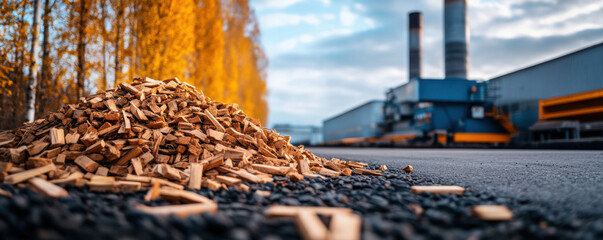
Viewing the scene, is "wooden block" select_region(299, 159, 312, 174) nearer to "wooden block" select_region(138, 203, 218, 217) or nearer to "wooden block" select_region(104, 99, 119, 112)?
"wooden block" select_region(138, 203, 218, 217)

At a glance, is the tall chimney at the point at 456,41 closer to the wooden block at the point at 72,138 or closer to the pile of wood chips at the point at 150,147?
the pile of wood chips at the point at 150,147

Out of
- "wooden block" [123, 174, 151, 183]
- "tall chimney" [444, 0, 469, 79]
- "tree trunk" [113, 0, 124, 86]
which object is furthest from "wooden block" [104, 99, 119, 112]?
"tall chimney" [444, 0, 469, 79]

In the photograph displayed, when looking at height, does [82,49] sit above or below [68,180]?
above

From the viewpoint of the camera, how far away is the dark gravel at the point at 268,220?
67.3 inches

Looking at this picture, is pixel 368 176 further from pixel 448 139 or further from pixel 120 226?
pixel 448 139

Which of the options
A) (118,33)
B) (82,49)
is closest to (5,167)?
(82,49)

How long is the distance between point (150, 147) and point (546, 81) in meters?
21.0

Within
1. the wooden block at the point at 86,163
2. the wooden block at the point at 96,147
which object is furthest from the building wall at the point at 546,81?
the wooden block at the point at 86,163

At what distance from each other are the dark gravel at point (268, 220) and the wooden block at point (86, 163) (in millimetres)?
589

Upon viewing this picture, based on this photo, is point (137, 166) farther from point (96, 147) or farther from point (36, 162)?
point (36, 162)

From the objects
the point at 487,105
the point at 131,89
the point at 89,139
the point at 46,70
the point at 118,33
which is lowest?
the point at 89,139

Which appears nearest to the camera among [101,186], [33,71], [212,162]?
[101,186]

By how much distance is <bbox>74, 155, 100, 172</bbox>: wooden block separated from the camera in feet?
12.2

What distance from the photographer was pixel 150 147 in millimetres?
4188
